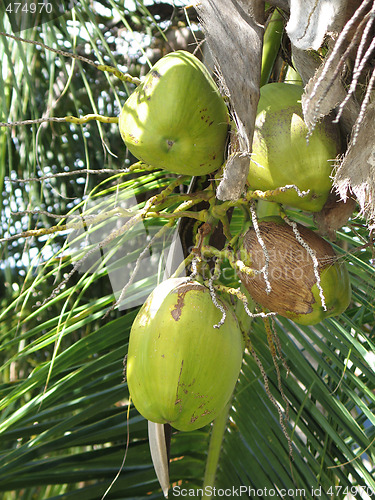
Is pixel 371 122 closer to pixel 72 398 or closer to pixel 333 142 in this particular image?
pixel 333 142

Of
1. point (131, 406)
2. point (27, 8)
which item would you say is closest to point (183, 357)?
point (131, 406)

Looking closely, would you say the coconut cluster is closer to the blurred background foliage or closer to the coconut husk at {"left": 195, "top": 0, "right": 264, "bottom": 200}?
the coconut husk at {"left": 195, "top": 0, "right": 264, "bottom": 200}

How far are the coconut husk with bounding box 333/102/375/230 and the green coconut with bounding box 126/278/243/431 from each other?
8.2 inches

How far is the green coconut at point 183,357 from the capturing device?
2.05 ft

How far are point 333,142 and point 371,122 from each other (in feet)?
0.30

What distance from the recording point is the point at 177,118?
62 centimetres

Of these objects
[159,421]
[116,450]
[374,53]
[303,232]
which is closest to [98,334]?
[116,450]

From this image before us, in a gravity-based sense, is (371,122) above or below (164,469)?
above

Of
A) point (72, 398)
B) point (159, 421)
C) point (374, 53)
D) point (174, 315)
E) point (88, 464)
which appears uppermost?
point (374, 53)

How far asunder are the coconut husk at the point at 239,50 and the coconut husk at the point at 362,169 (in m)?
0.10

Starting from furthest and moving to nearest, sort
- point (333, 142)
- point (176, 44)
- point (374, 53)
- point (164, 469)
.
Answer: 1. point (176, 44)
2. point (164, 469)
3. point (333, 142)
4. point (374, 53)

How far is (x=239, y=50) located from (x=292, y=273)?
25cm

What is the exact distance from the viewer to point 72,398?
3.58 ft

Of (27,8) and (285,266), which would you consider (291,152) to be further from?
(27,8)
